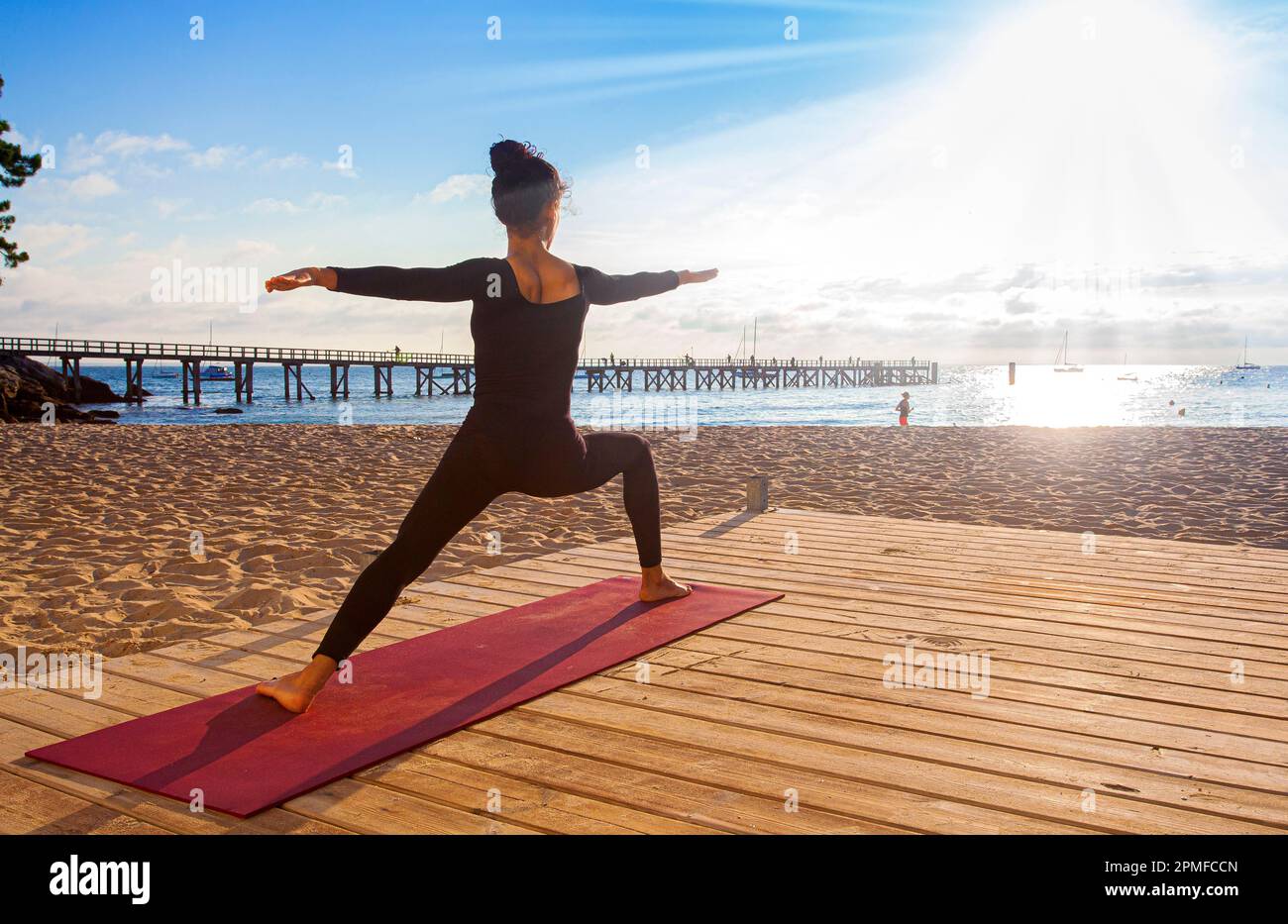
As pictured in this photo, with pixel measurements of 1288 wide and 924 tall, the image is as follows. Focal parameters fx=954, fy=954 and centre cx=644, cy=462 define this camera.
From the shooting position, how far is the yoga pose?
2529mm

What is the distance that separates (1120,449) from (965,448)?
2235 mm

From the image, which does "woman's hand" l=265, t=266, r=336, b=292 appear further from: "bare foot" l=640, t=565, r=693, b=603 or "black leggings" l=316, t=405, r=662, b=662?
"bare foot" l=640, t=565, r=693, b=603

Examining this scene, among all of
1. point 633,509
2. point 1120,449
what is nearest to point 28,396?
point 1120,449

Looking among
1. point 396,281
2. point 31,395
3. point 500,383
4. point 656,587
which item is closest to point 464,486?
point 500,383

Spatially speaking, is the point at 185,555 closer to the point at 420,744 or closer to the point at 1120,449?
the point at 420,744

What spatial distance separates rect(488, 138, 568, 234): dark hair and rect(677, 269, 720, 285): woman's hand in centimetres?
77

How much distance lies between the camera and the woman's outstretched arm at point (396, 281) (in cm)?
239

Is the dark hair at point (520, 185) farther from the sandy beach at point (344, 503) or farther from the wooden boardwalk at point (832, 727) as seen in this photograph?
the sandy beach at point (344, 503)

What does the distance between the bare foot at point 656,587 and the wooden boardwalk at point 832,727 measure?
0.36m

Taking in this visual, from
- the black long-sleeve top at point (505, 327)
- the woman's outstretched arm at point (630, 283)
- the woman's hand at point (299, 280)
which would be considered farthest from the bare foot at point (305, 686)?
the woman's outstretched arm at point (630, 283)
